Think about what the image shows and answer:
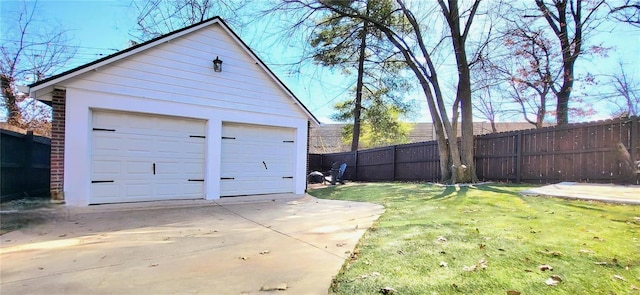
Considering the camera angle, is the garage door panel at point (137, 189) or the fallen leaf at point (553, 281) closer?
the fallen leaf at point (553, 281)

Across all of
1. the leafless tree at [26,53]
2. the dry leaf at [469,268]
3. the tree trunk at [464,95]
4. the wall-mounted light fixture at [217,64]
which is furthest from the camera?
the leafless tree at [26,53]

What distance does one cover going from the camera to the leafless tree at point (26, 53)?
13.4 meters

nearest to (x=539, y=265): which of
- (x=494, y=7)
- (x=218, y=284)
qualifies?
(x=218, y=284)

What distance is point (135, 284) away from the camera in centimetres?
271

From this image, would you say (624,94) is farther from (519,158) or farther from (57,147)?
(57,147)

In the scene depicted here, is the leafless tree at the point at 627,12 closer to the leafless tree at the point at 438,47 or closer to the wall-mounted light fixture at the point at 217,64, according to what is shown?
the leafless tree at the point at 438,47

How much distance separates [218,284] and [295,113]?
7.02 meters

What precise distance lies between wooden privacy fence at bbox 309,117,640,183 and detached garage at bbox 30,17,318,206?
5823 millimetres

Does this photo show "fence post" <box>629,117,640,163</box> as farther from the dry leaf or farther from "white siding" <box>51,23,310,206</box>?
"white siding" <box>51,23,310,206</box>

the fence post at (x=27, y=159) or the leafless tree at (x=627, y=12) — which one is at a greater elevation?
the leafless tree at (x=627, y=12)

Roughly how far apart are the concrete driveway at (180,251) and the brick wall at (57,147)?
19.0 inches

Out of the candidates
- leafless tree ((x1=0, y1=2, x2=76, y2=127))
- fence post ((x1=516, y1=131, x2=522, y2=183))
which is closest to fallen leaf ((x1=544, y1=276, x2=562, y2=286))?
fence post ((x1=516, y1=131, x2=522, y2=183))

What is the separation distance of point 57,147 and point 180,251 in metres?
4.47

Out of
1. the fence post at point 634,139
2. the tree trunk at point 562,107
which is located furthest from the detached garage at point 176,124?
the tree trunk at point 562,107
